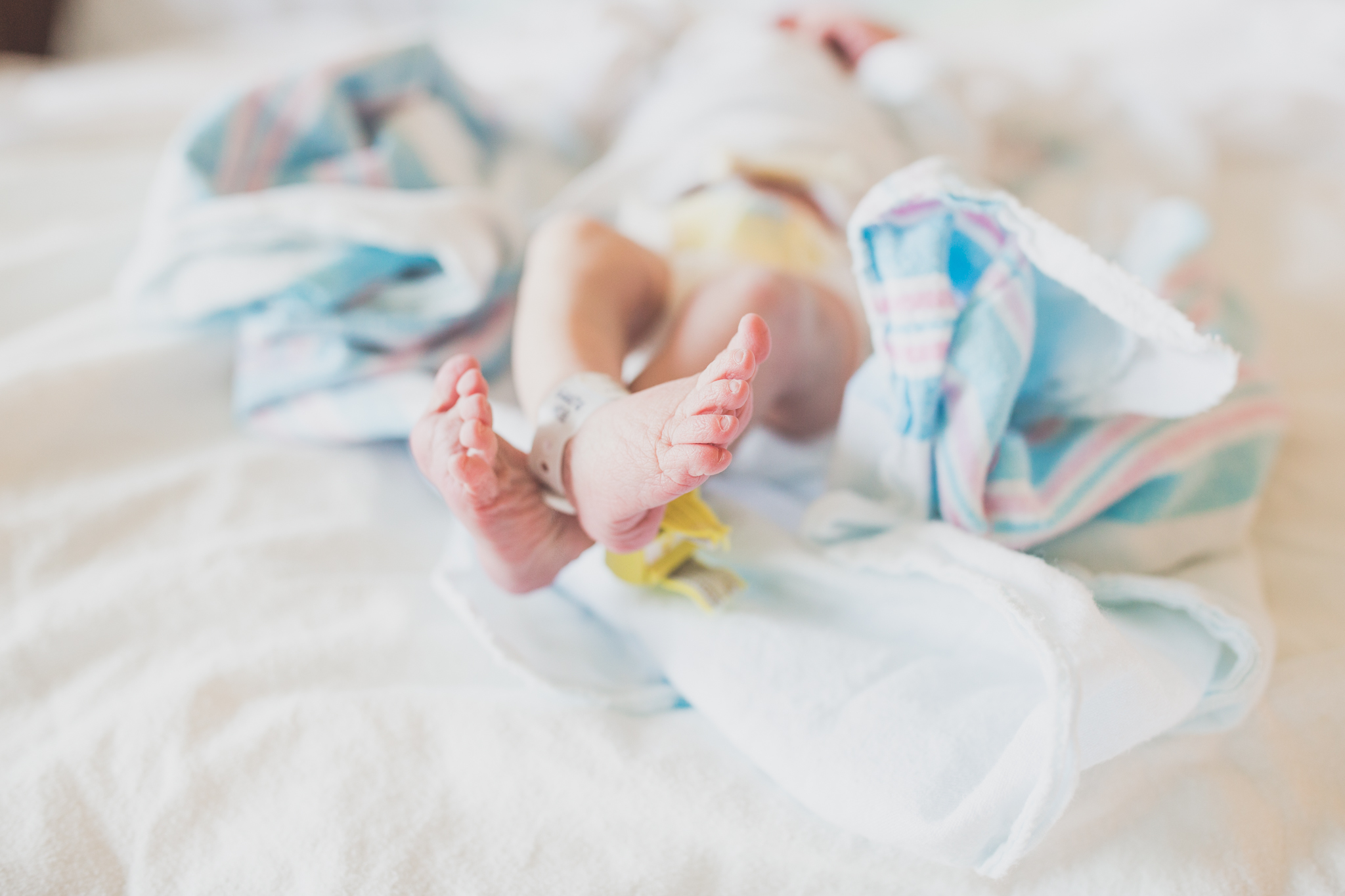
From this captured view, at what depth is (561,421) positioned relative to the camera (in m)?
0.46

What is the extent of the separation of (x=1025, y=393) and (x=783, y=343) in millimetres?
162

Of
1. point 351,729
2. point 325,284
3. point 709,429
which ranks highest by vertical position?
point 709,429

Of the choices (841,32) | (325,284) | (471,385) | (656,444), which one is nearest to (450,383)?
(471,385)

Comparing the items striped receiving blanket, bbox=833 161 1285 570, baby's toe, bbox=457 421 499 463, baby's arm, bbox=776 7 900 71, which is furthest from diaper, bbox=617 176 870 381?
baby's arm, bbox=776 7 900 71

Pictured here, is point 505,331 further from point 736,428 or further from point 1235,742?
point 1235,742

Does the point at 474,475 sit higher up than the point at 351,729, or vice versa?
the point at 474,475

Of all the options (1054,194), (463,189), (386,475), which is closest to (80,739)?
(386,475)

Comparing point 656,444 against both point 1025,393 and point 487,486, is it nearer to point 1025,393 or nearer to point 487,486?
point 487,486

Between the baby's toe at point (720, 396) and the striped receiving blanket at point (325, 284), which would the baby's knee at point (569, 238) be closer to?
the striped receiving blanket at point (325, 284)

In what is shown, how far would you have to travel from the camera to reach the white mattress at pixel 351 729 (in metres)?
0.42

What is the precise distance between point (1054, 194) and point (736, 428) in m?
0.80

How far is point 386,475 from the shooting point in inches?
26.3

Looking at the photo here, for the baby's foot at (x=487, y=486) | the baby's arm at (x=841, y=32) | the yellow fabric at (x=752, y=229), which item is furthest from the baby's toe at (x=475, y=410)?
the baby's arm at (x=841, y=32)

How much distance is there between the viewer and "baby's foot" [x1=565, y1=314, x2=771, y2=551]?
37 cm
